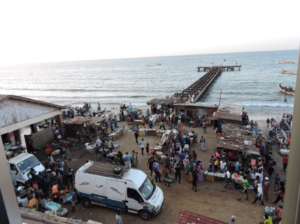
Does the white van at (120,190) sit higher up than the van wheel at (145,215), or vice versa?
the white van at (120,190)

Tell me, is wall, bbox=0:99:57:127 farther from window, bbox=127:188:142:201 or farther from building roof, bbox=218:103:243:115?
building roof, bbox=218:103:243:115

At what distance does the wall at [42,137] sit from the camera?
16.7 meters

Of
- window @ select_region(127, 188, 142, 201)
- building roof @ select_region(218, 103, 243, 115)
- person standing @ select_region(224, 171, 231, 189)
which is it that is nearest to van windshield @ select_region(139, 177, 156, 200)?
window @ select_region(127, 188, 142, 201)

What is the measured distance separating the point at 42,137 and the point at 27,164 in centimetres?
553

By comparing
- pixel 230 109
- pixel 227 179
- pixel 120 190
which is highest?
pixel 230 109

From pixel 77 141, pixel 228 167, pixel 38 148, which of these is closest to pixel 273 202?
pixel 228 167

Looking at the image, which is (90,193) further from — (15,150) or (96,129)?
(96,129)

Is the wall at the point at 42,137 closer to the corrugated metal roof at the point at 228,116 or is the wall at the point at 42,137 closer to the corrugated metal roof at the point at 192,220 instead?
the corrugated metal roof at the point at 192,220

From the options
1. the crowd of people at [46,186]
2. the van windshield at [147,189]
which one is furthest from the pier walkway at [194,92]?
the van windshield at [147,189]

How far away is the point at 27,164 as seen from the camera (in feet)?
39.7

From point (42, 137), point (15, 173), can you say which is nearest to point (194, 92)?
point (42, 137)

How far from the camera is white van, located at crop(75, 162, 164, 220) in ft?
29.2

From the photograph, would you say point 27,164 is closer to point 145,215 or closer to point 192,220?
point 145,215

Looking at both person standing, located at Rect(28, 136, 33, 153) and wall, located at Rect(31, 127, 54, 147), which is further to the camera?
wall, located at Rect(31, 127, 54, 147)
